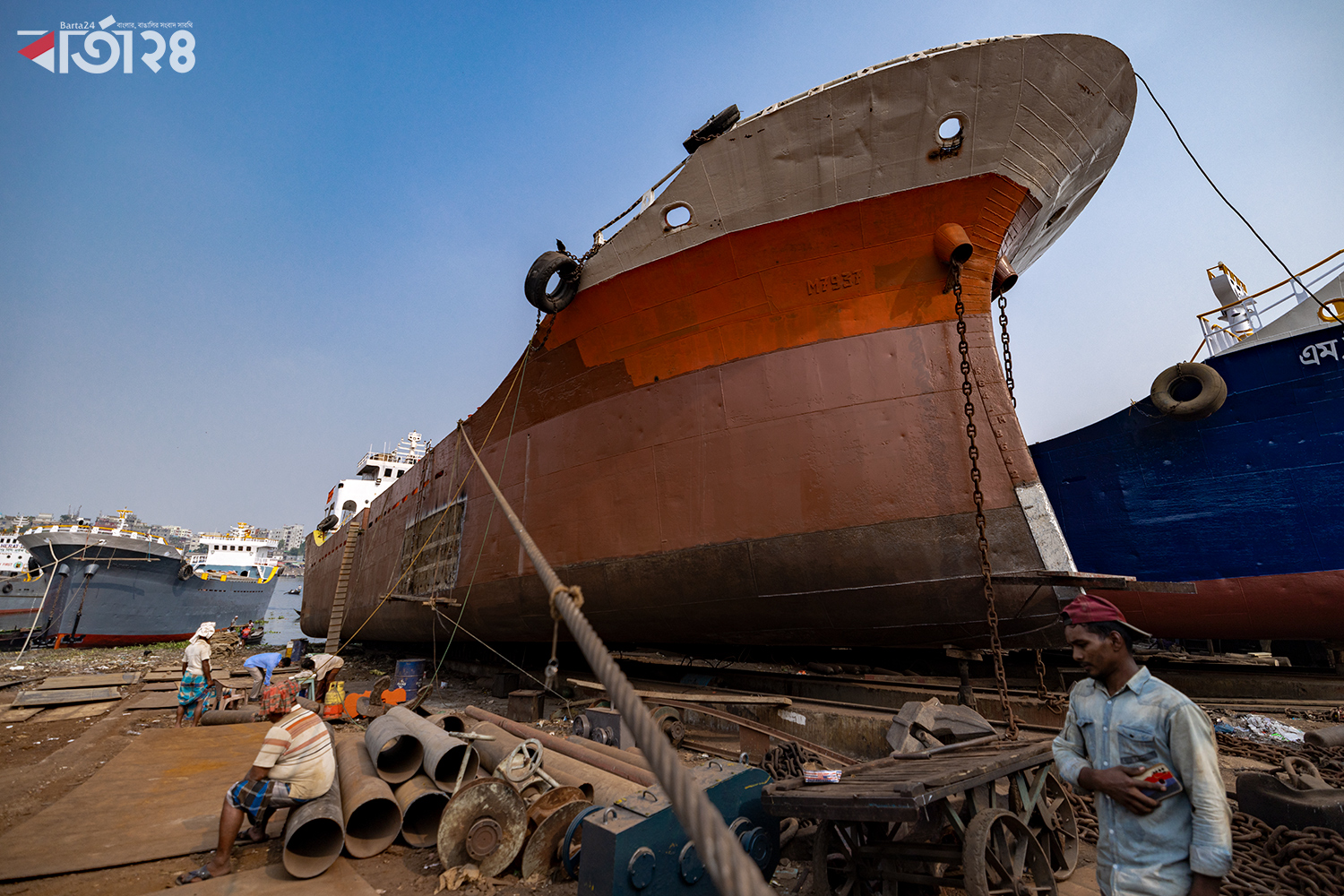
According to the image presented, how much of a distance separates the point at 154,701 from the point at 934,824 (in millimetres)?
13036

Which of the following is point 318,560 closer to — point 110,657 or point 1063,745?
point 110,657

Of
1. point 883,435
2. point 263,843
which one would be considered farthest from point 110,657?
point 883,435

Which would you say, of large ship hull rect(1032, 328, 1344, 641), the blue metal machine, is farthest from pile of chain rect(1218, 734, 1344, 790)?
the blue metal machine

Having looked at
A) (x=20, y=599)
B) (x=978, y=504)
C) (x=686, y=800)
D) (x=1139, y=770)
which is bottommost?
(x=1139, y=770)

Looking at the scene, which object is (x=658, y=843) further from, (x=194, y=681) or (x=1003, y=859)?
→ (x=194, y=681)

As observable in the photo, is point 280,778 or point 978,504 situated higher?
point 978,504

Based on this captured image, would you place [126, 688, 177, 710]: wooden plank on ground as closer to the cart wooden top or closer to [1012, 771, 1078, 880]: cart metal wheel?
the cart wooden top

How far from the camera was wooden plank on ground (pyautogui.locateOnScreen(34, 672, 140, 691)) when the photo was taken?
11.6 meters

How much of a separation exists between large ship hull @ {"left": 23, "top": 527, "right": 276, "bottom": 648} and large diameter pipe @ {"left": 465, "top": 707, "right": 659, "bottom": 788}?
85.0 feet

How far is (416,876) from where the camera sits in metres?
3.71

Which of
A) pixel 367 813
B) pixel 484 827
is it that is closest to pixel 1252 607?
pixel 484 827

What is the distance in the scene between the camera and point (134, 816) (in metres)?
4.57

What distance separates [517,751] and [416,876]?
2.89ft

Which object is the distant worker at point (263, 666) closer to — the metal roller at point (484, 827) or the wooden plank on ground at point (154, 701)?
the wooden plank on ground at point (154, 701)
